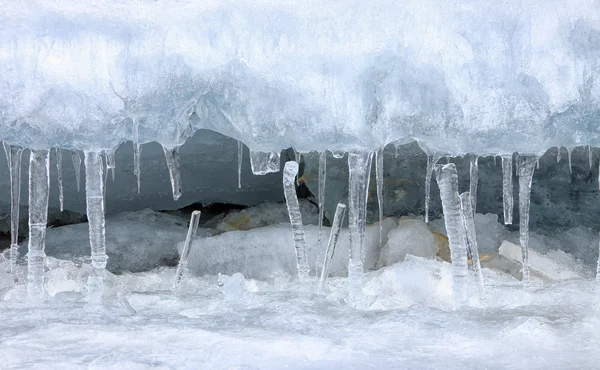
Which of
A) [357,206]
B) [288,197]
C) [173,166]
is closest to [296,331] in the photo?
[357,206]

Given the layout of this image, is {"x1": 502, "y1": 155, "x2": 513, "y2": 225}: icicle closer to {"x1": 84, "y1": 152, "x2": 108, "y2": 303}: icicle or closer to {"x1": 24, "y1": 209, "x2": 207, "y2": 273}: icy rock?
{"x1": 84, "y1": 152, "x2": 108, "y2": 303}: icicle

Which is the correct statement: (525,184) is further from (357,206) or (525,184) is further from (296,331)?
(296,331)

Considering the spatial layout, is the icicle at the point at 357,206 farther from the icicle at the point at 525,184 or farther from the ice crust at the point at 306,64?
the icicle at the point at 525,184

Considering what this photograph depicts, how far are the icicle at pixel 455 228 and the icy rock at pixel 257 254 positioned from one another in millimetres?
1196

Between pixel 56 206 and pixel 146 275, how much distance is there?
143 cm

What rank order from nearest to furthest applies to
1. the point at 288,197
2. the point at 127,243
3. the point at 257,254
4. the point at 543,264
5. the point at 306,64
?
the point at 306,64
the point at 288,197
the point at 543,264
the point at 257,254
the point at 127,243

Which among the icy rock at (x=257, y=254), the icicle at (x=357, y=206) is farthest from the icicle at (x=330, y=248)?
the icy rock at (x=257, y=254)

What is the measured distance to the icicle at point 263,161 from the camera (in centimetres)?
296

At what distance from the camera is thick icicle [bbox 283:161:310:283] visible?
305 cm

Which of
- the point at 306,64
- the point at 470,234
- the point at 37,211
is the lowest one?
the point at 470,234

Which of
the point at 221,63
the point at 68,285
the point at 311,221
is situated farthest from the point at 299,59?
the point at 311,221

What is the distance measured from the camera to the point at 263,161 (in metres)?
2.98

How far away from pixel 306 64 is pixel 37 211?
47.1 inches

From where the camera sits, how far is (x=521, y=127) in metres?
2.77
